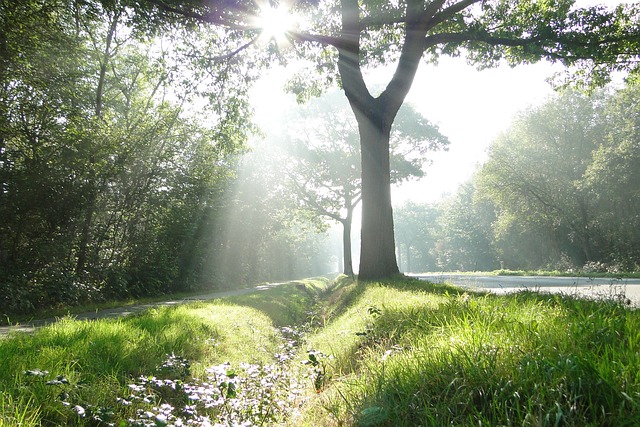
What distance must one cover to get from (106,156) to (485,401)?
1287 centimetres

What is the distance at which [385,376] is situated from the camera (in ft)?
8.94

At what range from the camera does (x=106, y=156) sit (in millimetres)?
11812

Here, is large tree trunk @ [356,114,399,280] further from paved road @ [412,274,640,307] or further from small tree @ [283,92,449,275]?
small tree @ [283,92,449,275]

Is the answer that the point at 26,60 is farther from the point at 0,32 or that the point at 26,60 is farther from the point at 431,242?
the point at 431,242

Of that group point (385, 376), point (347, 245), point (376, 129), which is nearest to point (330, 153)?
point (347, 245)

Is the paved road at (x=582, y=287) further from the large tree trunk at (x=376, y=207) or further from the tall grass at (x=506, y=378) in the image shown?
the tall grass at (x=506, y=378)

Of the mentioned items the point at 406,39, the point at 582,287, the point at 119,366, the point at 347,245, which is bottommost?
the point at 119,366

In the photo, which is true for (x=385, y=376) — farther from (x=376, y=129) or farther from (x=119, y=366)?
(x=376, y=129)

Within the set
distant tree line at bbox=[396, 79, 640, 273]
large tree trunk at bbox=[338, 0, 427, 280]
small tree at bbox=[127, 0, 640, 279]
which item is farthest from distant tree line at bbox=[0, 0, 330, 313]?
distant tree line at bbox=[396, 79, 640, 273]

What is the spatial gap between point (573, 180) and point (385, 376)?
38474 mm

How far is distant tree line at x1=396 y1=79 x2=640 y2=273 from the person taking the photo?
93.7 ft

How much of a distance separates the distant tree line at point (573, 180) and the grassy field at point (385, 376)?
1152 inches

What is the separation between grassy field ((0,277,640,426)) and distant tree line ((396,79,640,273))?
29273 millimetres

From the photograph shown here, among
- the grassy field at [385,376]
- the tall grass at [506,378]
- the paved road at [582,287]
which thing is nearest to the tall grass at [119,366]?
the grassy field at [385,376]
